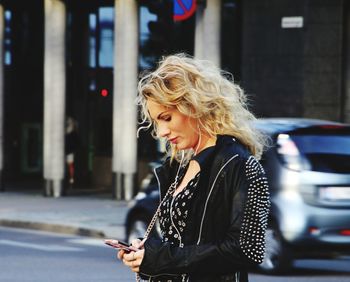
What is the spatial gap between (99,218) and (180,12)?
475cm

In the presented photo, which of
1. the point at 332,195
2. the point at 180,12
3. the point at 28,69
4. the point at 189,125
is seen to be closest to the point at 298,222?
the point at 332,195

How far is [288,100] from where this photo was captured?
2230cm

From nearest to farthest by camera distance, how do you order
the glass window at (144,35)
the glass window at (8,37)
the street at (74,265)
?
1. the street at (74,265)
2. the glass window at (144,35)
3. the glass window at (8,37)

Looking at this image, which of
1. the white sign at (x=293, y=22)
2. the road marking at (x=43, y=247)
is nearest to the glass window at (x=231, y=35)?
the white sign at (x=293, y=22)

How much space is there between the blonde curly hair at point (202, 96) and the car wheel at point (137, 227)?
919 cm

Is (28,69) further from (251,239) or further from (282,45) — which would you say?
(251,239)

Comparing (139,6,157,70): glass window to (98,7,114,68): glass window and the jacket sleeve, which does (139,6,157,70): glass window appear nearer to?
(98,7,114,68): glass window

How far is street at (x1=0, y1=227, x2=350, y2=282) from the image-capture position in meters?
11.2

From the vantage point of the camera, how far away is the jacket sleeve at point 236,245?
341 cm

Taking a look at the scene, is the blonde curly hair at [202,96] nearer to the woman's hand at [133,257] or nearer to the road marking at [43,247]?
the woman's hand at [133,257]

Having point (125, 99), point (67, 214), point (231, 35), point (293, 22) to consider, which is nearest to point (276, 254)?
point (67, 214)

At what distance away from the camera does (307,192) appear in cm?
1102

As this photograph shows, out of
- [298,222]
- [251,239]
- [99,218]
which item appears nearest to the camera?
[251,239]

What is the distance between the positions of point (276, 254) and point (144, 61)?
14.5m
